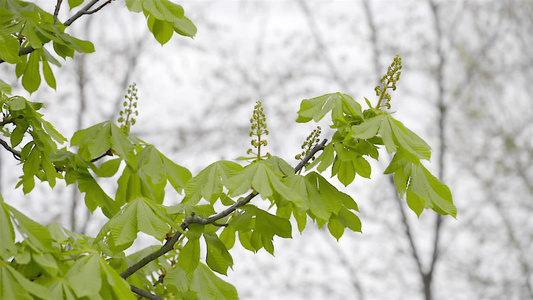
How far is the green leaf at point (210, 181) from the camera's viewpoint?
6.12ft

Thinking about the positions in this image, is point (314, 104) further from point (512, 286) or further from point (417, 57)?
point (512, 286)

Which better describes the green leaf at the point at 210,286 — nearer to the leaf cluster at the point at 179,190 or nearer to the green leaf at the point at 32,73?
the leaf cluster at the point at 179,190

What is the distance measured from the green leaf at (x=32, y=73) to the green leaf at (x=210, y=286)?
3.43 feet

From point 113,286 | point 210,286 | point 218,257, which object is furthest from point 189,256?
point 113,286

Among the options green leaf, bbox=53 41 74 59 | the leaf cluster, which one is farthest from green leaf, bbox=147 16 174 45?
green leaf, bbox=53 41 74 59

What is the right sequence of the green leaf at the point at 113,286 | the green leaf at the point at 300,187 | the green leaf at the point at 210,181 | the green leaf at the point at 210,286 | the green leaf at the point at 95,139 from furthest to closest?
the green leaf at the point at 95,139, the green leaf at the point at 210,286, the green leaf at the point at 210,181, the green leaf at the point at 300,187, the green leaf at the point at 113,286

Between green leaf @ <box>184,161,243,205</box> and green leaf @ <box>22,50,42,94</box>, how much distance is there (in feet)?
3.40

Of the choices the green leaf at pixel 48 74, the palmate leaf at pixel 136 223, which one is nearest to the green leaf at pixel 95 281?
the palmate leaf at pixel 136 223

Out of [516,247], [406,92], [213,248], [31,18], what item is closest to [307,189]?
[213,248]

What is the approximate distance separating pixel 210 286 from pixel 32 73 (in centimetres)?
116

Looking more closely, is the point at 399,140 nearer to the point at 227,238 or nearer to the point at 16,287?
the point at 227,238

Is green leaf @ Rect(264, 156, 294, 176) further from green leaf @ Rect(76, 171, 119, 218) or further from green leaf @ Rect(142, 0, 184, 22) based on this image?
green leaf @ Rect(76, 171, 119, 218)

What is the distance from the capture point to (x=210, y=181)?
189 centimetres

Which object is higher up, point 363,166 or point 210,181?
point 363,166
